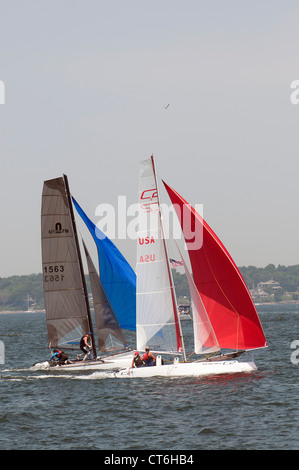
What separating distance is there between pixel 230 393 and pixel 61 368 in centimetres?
1068

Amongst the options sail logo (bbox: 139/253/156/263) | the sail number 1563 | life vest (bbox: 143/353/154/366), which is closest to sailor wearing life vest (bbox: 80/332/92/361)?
Answer: the sail number 1563

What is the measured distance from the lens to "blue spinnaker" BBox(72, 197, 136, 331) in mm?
39781

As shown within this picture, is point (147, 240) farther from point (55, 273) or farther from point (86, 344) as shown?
point (86, 344)

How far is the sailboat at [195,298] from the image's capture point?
2991cm

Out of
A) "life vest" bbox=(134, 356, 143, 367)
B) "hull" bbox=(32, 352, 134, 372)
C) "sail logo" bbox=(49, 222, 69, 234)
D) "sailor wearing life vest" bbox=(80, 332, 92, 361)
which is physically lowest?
"hull" bbox=(32, 352, 134, 372)

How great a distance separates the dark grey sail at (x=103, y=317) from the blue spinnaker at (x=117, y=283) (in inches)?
51.7

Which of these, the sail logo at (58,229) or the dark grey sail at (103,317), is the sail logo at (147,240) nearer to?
the sail logo at (58,229)

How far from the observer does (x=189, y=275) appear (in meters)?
30.2

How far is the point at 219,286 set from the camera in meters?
30.1

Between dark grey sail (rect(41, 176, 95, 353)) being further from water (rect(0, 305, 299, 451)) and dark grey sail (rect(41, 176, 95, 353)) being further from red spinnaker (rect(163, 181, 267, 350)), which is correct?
red spinnaker (rect(163, 181, 267, 350))

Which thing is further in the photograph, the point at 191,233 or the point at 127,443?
the point at 191,233

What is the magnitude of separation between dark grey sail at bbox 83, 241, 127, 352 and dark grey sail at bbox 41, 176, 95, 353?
1402 millimetres
